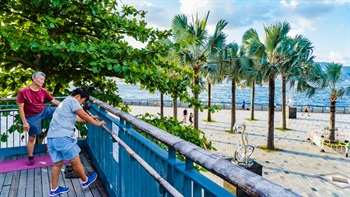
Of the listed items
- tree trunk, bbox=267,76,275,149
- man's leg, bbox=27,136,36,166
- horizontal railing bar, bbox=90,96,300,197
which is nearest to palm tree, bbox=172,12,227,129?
tree trunk, bbox=267,76,275,149

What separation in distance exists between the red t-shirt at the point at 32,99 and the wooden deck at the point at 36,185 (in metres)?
1.01

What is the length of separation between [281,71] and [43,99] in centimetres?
1599

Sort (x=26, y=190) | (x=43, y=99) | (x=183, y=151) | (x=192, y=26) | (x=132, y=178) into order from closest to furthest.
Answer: (x=183, y=151)
(x=132, y=178)
(x=26, y=190)
(x=43, y=99)
(x=192, y=26)

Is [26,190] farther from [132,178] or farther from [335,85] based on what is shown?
[335,85]

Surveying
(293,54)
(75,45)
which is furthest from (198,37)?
(75,45)

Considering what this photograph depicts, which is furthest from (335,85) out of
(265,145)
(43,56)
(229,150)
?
(43,56)

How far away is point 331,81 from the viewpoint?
1733 centimetres

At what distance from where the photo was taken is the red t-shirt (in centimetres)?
399

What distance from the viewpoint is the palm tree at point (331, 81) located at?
56.2 ft

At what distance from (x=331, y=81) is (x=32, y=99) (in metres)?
19.1

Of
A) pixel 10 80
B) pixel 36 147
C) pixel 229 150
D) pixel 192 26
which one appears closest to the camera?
pixel 36 147

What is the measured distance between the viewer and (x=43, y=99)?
4.29 meters

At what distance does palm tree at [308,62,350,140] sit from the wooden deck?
18068mm

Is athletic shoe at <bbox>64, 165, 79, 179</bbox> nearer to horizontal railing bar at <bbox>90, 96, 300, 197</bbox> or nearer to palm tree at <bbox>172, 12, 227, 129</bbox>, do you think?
horizontal railing bar at <bbox>90, 96, 300, 197</bbox>
